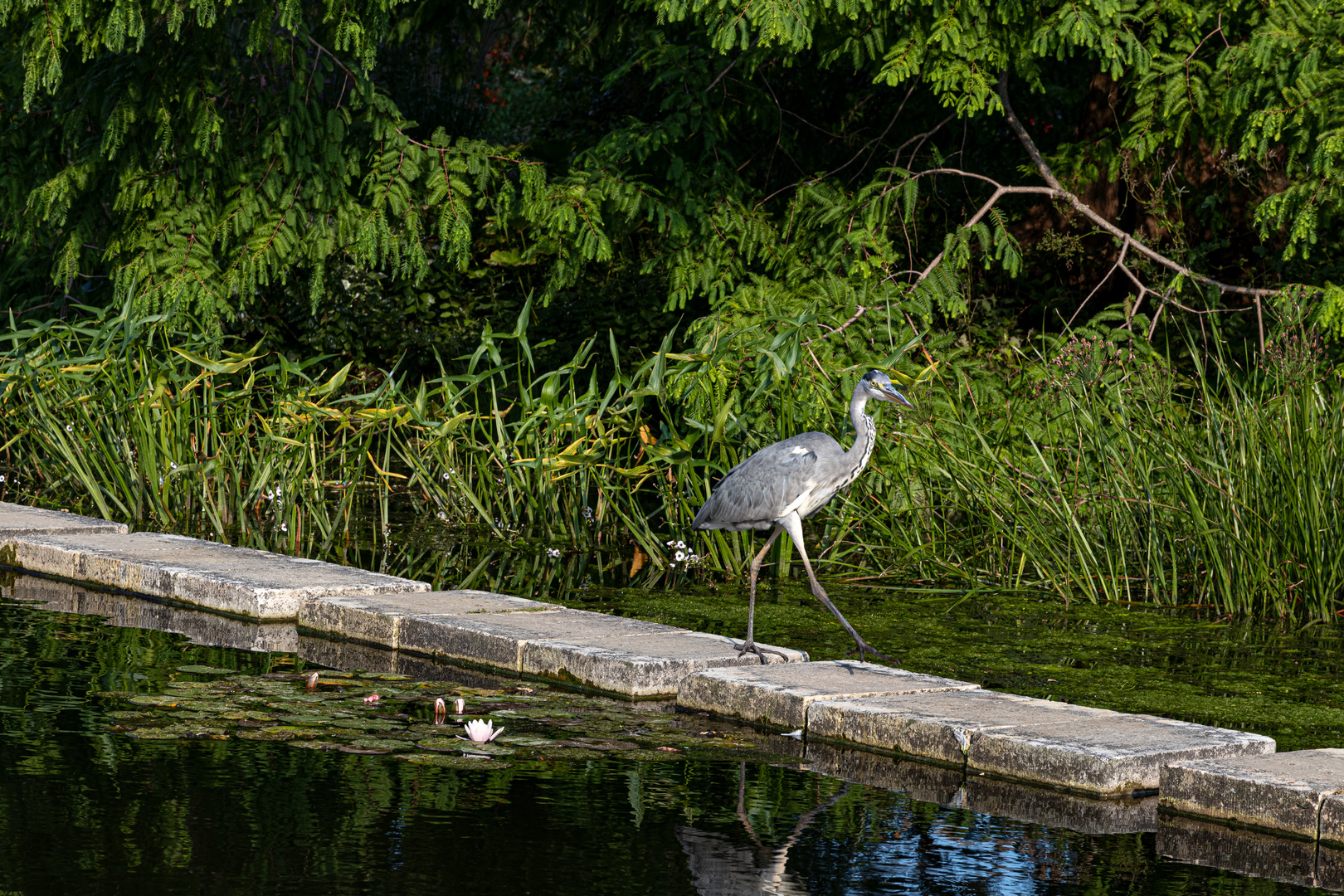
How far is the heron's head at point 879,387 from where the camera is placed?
7.41 metres

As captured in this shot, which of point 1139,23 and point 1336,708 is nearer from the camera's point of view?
point 1336,708

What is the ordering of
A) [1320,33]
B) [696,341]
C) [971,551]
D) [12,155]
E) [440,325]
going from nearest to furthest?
[971,551] → [1320,33] → [696,341] → [12,155] → [440,325]

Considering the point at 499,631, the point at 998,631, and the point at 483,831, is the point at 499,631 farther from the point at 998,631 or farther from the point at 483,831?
the point at 998,631

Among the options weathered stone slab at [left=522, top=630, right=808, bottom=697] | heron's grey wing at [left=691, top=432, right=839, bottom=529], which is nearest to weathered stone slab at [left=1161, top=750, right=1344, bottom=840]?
weathered stone slab at [left=522, top=630, right=808, bottom=697]

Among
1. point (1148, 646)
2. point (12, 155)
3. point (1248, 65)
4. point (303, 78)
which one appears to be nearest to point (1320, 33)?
point (1248, 65)

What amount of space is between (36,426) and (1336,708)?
25.8 feet

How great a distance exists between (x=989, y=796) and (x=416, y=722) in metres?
1.85

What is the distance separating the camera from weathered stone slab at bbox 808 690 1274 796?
5.12 meters

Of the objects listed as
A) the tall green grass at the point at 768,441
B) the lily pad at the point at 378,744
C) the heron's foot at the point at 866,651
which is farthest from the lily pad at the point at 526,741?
the tall green grass at the point at 768,441

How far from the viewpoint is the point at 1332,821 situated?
4.65 meters

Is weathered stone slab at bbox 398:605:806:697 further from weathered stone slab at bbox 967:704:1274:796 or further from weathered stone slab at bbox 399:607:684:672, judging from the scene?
weathered stone slab at bbox 967:704:1274:796

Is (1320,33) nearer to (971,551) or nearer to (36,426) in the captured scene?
(971,551)

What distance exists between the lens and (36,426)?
1083cm

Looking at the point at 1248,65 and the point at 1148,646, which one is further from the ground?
the point at 1248,65
